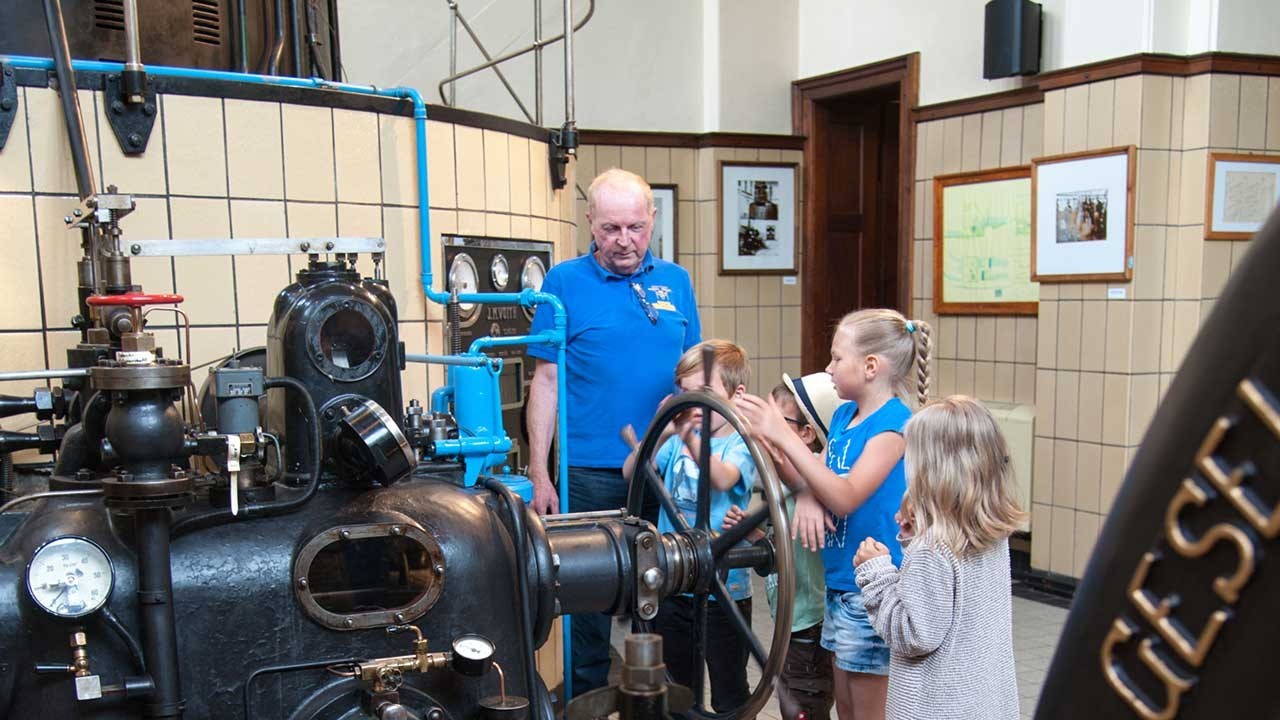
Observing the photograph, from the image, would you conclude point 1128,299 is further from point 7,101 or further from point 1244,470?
point 1244,470

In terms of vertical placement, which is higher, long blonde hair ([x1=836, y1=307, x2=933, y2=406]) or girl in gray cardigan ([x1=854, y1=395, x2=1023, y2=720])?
long blonde hair ([x1=836, y1=307, x2=933, y2=406])

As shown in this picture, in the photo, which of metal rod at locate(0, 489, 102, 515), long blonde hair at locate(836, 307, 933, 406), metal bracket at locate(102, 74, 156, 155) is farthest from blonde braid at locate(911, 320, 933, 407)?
metal bracket at locate(102, 74, 156, 155)

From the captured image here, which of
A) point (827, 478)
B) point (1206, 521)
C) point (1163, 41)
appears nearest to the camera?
point (1206, 521)

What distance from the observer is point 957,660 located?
1816mm

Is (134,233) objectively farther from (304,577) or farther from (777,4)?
(777,4)

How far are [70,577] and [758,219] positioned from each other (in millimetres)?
5198

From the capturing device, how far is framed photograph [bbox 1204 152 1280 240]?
4199 millimetres

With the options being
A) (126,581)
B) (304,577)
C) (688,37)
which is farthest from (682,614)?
(688,37)

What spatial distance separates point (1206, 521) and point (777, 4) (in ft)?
20.3

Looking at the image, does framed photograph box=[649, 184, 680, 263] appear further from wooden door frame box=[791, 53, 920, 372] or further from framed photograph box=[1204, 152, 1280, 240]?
framed photograph box=[1204, 152, 1280, 240]

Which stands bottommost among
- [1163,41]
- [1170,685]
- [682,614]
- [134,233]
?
[682,614]

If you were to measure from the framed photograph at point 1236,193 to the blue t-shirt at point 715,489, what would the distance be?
284 cm

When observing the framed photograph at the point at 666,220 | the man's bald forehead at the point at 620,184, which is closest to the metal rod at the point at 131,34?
the man's bald forehead at the point at 620,184

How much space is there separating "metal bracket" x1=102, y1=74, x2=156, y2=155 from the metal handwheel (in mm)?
1375
